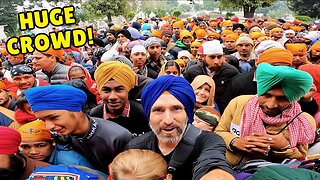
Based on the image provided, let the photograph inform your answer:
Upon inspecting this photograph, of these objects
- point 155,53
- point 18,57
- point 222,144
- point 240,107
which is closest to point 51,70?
point 155,53

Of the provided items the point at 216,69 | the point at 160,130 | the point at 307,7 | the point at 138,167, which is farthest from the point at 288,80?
the point at 307,7

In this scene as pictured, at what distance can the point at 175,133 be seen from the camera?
1.88m

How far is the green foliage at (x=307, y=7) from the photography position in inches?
1277

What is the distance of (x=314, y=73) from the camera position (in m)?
3.24

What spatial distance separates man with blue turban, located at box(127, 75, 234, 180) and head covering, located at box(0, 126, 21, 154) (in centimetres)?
76

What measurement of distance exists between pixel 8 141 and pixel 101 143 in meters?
0.58

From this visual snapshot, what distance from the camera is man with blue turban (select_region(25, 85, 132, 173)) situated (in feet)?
7.24

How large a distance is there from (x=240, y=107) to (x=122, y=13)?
2792 centimetres

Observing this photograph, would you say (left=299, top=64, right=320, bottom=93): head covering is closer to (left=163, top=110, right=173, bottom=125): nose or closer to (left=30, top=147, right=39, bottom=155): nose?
(left=163, top=110, right=173, bottom=125): nose

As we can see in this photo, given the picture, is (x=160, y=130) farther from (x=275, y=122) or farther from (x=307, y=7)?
(x=307, y=7)

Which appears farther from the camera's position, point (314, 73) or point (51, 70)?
point (51, 70)

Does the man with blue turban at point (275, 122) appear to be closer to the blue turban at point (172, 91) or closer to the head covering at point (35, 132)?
the blue turban at point (172, 91)

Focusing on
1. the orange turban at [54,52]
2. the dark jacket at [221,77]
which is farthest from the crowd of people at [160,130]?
the orange turban at [54,52]

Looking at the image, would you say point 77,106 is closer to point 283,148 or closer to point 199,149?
point 199,149
